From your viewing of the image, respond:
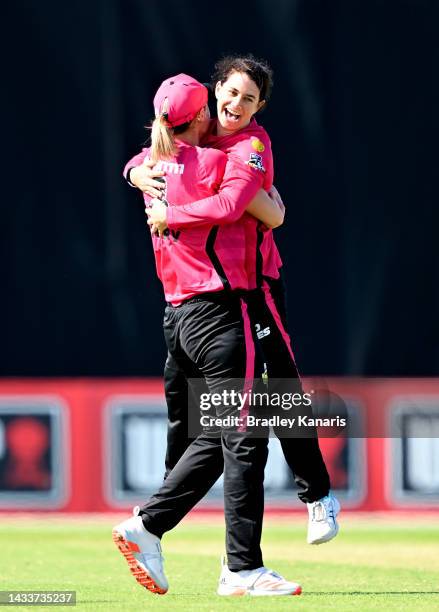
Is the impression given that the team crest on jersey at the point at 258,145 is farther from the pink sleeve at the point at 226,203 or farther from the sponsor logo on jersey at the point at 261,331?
the sponsor logo on jersey at the point at 261,331

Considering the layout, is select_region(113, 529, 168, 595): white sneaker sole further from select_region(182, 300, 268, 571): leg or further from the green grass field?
select_region(182, 300, 268, 571): leg

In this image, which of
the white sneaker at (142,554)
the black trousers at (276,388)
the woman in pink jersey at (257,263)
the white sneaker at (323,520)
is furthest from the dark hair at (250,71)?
the white sneaker at (142,554)

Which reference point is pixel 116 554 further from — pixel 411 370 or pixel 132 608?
pixel 411 370

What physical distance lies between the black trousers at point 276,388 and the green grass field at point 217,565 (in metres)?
0.36

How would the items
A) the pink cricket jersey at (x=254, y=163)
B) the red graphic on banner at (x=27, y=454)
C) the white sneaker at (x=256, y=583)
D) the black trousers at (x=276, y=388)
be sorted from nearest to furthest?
1. the white sneaker at (x=256, y=583)
2. the pink cricket jersey at (x=254, y=163)
3. the black trousers at (x=276, y=388)
4. the red graphic on banner at (x=27, y=454)

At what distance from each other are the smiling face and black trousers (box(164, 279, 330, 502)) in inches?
20.7

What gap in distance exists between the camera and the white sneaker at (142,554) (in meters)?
Answer: 5.02

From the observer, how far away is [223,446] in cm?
502

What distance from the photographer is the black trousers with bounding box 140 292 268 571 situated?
4.96m

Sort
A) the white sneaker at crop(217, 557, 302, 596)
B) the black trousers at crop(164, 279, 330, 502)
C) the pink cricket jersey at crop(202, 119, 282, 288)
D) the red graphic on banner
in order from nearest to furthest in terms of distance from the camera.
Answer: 1. the white sneaker at crop(217, 557, 302, 596)
2. the pink cricket jersey at crop(202, 119, 282, 288)
3. the black trousers at crop(164, 279, 330, 502)
4. the red graphic on banner

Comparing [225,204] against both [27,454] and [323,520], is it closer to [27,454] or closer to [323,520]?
[323,520]

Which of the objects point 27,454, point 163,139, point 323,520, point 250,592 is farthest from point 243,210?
point 27,454

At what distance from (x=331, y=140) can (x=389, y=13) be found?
0.78 meters

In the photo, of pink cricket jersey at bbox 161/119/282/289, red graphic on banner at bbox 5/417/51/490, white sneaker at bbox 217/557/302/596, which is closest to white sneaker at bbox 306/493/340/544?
white sneaker at bbox 217/557/302/596
